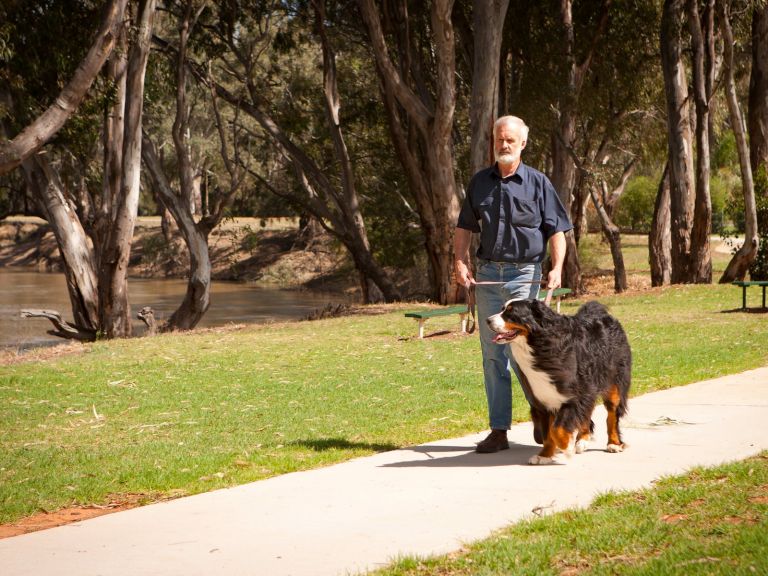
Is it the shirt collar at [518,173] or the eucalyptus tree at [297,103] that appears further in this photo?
the eucalyptus tree at [297,103]

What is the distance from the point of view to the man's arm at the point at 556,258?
7000 mm

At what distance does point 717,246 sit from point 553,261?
3626 centimetres

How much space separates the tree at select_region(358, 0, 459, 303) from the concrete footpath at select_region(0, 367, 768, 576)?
15198 millimetres

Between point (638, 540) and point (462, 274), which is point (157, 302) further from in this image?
point (638, 540)

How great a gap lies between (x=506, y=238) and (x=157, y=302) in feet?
108

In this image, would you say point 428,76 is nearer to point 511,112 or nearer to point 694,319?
point 511,112

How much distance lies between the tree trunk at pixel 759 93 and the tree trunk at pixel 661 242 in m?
4.19

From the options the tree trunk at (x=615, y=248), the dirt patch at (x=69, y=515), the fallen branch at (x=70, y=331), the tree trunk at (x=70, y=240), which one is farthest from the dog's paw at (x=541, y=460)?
the tree trunk at (x=615, y=248)

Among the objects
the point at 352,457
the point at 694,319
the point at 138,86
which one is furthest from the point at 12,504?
the point at 138,86

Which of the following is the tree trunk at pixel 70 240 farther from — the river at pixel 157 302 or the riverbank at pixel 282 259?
the riverbank at pixel 282 259

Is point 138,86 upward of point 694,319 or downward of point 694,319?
upward

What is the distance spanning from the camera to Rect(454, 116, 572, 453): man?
23.6 ft

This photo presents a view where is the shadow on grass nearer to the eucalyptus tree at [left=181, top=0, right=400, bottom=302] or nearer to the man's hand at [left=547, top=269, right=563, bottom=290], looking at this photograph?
the man's hand at [left=547, top=269, right=563, bottom=290]

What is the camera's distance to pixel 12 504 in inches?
262
